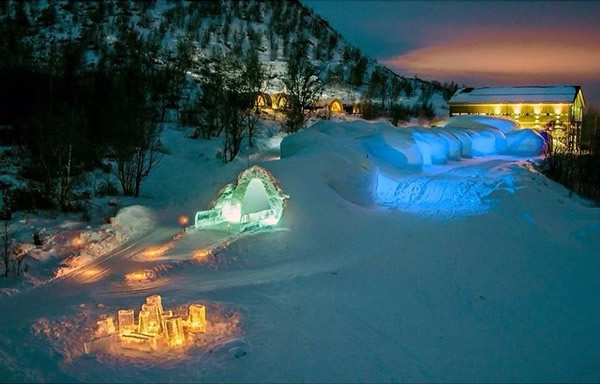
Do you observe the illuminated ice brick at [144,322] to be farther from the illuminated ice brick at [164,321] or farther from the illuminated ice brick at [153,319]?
the illuminated ice brick at [164,321]

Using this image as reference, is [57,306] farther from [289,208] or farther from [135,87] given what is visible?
[135,87]

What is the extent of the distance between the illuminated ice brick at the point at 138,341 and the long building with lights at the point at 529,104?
37.4 m

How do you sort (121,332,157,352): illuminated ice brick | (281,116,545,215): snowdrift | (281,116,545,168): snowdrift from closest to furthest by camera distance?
(121,332,157,352): illuminated ice brick, (281,116,545,215): snowdrift, (281,116,545,168): snowdrift

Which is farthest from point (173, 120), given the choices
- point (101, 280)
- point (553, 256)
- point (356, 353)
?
point (356, 353)

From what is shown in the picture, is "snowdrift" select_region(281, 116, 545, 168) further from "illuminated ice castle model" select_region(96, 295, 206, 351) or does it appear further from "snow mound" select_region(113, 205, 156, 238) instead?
"illuminated ice castle model" select_region(96, 295, 206, 351)

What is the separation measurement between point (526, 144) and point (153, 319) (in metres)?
24.6

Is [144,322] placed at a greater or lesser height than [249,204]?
lesser

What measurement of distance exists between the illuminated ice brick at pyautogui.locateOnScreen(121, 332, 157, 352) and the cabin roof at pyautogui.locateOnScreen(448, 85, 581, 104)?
39.3 m

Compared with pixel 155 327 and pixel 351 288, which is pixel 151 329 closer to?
pixel 155 327

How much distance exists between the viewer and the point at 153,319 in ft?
20.6

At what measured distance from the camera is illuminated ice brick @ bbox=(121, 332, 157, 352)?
237 inches

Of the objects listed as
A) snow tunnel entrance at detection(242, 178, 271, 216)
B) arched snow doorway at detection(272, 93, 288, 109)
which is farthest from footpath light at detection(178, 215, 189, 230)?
arched snow doorway at detection(272, 93, 288, 109)

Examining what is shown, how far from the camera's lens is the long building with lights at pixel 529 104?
39094 millimetres

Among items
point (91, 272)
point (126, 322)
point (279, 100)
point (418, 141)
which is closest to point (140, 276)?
point (91, 272)
